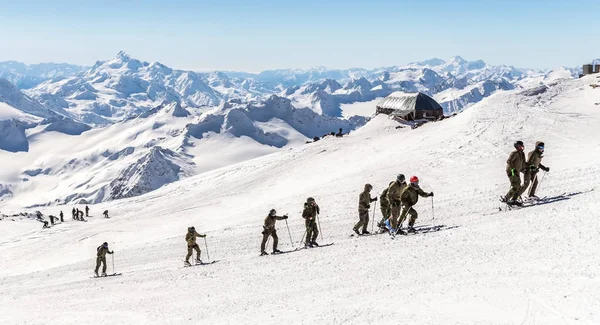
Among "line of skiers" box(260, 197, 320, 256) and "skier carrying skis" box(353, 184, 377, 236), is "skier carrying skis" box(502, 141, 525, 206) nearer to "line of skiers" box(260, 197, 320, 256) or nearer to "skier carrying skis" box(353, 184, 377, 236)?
"skier carrying skis" box(353, 184, 377, 236)

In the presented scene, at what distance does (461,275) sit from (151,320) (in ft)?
24.4

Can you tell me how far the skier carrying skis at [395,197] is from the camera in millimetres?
15891

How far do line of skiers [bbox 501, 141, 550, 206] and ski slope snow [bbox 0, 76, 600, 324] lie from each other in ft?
2.98

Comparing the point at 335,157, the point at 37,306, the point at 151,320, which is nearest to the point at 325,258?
the point at 151,320

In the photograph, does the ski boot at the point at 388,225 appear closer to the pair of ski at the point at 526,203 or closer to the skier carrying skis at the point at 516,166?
the pair of ski at the point at 526,203

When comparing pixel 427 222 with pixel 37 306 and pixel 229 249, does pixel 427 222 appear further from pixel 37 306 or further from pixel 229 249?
pixel 37 306

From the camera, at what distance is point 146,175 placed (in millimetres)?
186250

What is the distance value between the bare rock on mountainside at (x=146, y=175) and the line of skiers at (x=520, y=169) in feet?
564

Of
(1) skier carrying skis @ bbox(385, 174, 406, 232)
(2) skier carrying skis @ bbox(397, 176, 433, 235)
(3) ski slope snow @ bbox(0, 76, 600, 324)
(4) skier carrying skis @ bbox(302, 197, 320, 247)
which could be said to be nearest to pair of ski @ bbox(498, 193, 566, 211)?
(3) ski slope snow @ bbox(0, 76, 600, 324)

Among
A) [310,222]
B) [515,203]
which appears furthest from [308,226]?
[515,203]

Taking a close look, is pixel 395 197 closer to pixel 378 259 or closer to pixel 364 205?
pixel 364 205

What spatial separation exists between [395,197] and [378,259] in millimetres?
3177

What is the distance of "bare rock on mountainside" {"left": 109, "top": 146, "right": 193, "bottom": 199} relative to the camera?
18062 centimetres

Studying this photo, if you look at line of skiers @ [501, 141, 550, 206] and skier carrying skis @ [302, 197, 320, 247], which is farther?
skier carrying skis @ [302, 197, 320, 247]
